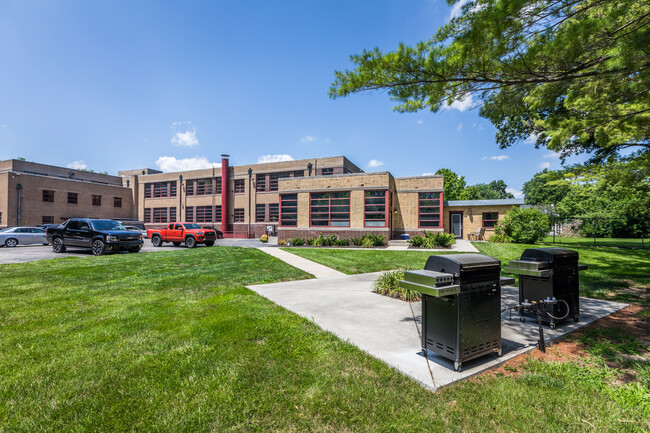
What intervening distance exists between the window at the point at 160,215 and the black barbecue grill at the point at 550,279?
44.9 meters

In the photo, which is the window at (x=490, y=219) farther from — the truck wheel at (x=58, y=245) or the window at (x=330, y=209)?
the truck wheel at (x=58, y=245)

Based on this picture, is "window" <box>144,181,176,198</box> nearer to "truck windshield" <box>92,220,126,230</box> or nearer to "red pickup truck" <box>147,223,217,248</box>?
"red pickup truck" <box>147,223,217,248</box>

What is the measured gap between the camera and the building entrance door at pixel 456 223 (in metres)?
27.7

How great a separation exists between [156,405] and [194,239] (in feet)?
62.2

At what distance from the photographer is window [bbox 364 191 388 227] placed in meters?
23.2

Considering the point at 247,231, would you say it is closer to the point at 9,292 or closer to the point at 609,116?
the point at 9,292

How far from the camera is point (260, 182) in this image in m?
36.9

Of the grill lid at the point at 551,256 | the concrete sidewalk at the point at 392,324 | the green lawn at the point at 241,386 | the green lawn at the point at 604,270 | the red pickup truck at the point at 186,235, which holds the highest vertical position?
the grill lid at the point at 551,256

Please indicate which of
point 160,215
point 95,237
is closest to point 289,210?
point 95,237

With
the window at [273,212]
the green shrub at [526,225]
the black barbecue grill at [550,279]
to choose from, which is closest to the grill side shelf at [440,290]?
the black barbecue grill at [550,279]

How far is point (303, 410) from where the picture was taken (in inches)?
102

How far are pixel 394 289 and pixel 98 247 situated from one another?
1545cm

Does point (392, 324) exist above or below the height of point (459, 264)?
below

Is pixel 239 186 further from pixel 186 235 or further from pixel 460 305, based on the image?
pixel 460 305
